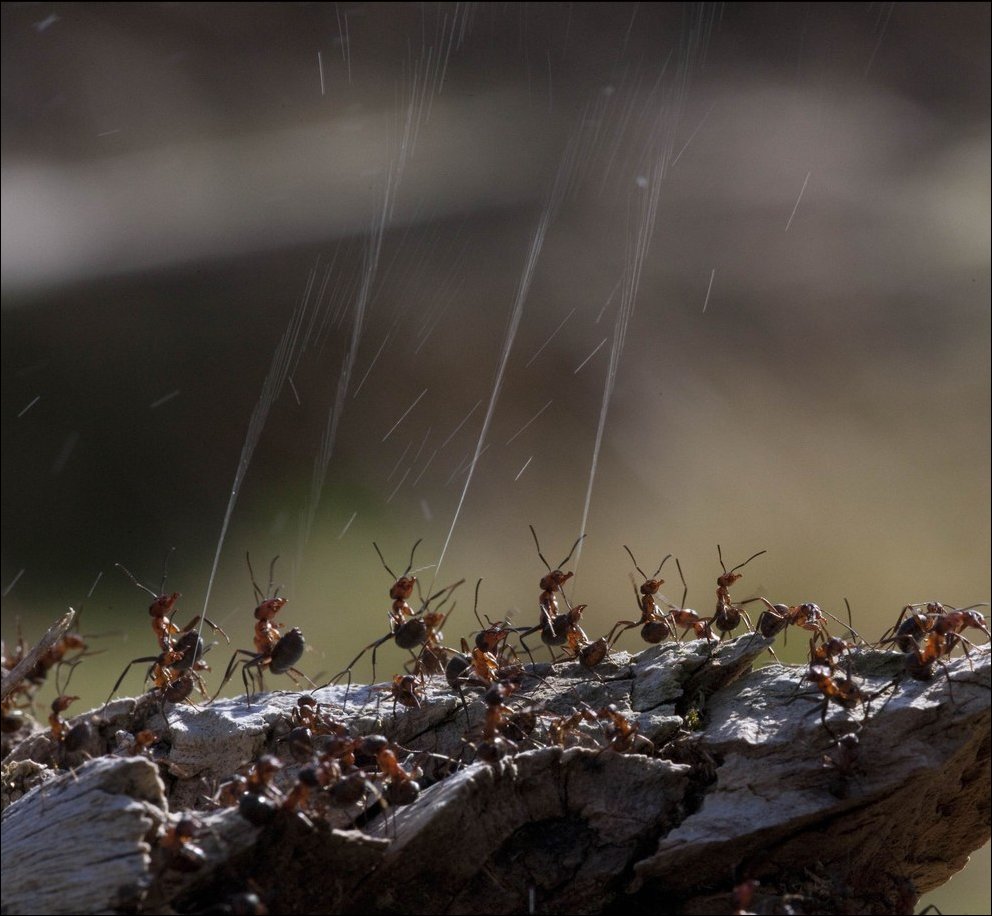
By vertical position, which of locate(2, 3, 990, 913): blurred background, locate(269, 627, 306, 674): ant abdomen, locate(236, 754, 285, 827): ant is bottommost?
locate(236, 754, 285, 827): ant

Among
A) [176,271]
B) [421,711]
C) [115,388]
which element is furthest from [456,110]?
[421,711]

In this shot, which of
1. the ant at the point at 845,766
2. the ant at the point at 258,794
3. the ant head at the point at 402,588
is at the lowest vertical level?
the ant at the point at 845,766

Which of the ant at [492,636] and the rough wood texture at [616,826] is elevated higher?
the ant at [492,636]

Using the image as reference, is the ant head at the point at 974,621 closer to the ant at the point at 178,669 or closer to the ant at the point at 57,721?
the ant at the point at 178,669

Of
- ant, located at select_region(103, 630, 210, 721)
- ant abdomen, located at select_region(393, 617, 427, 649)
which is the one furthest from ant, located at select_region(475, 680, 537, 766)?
ant, located at select_region(103, 630, 210, 721)

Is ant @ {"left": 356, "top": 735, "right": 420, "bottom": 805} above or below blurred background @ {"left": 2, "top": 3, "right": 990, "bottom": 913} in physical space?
below

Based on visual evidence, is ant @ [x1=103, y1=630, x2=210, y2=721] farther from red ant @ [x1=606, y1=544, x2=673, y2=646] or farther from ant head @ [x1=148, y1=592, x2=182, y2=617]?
red ant @ [x1=606, y1=544, x2=673, y2=646]

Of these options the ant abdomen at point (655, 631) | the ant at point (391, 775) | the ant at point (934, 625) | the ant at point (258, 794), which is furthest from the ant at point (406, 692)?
the ant at point (934, 625)
